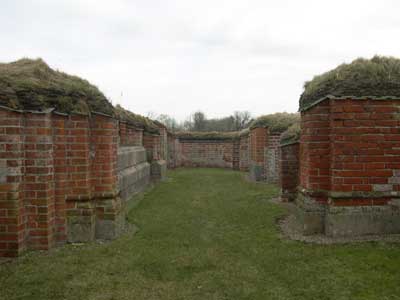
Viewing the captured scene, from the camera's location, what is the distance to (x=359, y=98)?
4598mm

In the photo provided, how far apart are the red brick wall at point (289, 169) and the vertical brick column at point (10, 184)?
5291 millimetres

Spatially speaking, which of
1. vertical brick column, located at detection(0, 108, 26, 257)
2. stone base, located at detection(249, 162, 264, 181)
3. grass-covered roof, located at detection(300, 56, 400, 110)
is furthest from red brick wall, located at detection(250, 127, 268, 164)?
vertical brick column, located at detection(0, 108, 26, 257)

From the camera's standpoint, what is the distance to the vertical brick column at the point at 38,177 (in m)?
4.27

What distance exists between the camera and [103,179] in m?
5.13

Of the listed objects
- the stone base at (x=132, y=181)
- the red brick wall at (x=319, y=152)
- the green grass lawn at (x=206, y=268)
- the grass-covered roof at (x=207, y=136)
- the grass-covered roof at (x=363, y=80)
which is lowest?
the green grass lawn at (x=206, y=268)

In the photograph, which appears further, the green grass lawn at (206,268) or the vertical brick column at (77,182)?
the vertical brick column at (77,182)

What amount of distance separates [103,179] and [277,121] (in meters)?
8.29

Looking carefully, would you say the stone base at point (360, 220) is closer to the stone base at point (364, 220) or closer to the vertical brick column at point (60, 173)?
the stone base at point (364, 220)

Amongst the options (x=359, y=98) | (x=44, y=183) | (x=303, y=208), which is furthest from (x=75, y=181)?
(x=359, y=98)

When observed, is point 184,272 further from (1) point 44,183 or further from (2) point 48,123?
(2) point 48,123

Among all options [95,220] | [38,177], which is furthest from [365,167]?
[38,177]

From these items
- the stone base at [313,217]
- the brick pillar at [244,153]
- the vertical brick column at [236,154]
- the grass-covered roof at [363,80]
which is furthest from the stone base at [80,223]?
the vertical brick column at [236,154]

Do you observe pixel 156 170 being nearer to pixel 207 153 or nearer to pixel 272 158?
pixel 272 158

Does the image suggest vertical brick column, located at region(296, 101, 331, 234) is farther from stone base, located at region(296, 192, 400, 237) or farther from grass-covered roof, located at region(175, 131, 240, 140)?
grass-covered roof, located at region(175, 131, 240, 140)
